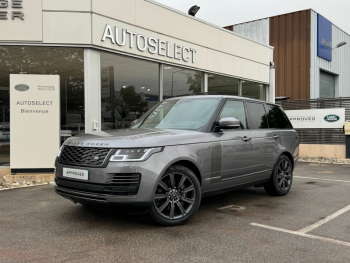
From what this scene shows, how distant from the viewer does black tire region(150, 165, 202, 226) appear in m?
4.10

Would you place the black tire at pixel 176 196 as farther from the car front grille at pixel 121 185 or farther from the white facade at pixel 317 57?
the white facade at pixel 317 57

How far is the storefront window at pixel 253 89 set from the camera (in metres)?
14.8

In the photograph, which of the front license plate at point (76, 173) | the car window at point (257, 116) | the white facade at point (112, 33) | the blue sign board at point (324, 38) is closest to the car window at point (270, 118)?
the car window at point (257, 116)

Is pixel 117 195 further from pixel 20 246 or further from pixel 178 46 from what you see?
pixel 178 46

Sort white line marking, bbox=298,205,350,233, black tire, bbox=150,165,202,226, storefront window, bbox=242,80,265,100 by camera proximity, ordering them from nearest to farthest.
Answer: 1. black tire, bbox=150,165,202,226
2. white line marking, bbox=298,205,350,233
3. storefront window, bbox=242,80,265,100

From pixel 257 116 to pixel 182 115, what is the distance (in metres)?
1.49

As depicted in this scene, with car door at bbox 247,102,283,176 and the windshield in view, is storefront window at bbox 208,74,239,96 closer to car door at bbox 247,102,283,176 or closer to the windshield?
car door at bbox 247,102,283,176

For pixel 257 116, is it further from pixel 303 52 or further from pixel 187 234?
pixel 303 52

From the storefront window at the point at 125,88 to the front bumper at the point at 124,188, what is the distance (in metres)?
5.37

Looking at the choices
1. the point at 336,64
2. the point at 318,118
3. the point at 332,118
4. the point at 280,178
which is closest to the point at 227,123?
the point at 280,178

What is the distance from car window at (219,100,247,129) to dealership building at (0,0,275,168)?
2973 millimetres

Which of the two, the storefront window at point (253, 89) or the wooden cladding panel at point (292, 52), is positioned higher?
the wooden cladding panel at point (292, 52)

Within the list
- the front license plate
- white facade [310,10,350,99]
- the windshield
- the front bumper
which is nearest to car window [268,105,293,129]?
the windshield

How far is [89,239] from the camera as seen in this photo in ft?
12.4
